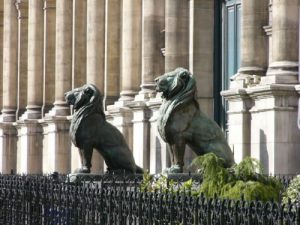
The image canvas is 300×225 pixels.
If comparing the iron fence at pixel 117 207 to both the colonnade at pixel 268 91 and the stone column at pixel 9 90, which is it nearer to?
the colonnade at pixel 268 91

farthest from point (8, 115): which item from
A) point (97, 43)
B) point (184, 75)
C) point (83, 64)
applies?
point (184, 75)

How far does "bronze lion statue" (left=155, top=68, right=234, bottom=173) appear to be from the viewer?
72.1ft

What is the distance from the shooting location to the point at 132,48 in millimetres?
37938

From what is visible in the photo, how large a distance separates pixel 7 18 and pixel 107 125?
28941mm

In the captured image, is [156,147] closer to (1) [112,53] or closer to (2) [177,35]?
(2) [177,35]

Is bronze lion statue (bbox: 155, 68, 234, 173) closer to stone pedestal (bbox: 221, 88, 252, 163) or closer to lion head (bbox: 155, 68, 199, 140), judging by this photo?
lion head (bbox: 155, 68, 199, 140)

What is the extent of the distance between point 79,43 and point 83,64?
800mm

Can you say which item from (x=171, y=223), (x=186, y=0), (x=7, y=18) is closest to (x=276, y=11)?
(x=186, y=0)

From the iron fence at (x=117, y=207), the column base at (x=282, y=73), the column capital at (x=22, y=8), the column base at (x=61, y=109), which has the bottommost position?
the iron fence at (x=117, y=207)

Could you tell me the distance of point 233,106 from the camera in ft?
93.5

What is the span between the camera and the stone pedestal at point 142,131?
1395 inches

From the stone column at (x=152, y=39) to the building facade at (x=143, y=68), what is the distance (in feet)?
0.10

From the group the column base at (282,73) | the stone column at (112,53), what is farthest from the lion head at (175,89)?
the stone column at (112,53)

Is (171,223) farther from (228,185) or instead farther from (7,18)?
(7,18)
